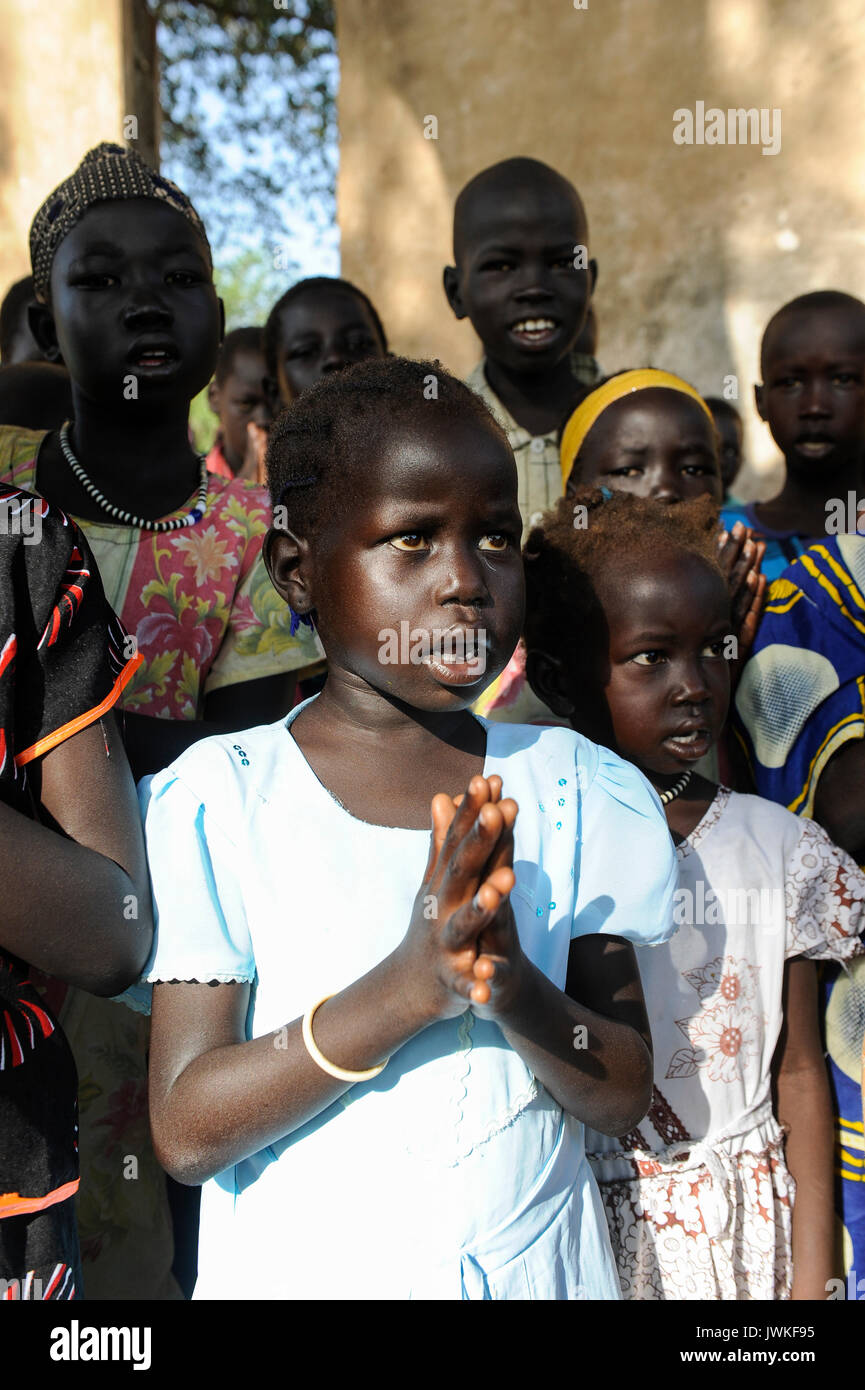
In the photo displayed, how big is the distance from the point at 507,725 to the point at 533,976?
0.47m

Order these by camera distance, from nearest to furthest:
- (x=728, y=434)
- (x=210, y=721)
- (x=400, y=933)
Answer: (x=400, y=933) → (x=210, y=721) → (x=728, y=434)

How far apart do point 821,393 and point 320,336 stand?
4.32ft

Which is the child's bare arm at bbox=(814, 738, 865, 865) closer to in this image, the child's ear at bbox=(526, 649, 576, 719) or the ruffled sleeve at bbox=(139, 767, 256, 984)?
the child's ear at bbox=(526, 649, 576, 719)

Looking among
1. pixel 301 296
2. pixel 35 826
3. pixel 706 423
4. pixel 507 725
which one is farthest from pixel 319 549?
pixel 301 296

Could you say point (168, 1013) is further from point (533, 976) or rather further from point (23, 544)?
point (23, 544)

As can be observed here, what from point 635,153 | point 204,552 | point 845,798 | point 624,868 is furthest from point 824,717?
point 635,153

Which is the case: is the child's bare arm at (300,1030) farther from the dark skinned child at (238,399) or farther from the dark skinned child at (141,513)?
the dark skinned child at (238,399)

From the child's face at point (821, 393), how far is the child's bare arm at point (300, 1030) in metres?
2.08

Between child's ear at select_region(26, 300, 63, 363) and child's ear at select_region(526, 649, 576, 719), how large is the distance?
3.61 ft

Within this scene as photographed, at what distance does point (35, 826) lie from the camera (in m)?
1.38

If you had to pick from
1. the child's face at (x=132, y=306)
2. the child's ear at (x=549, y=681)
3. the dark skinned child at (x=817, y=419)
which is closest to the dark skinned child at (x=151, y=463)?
the child's face at (x=132, y=306)

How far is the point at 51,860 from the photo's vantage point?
137cm

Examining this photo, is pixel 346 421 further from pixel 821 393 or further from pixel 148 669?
pixel 821 393

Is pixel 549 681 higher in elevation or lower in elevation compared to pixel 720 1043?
higher
